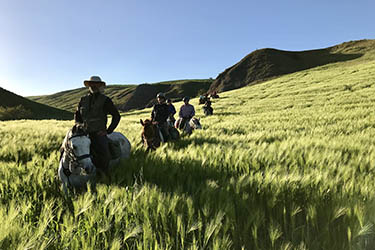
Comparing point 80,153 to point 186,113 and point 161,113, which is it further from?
point 186,113

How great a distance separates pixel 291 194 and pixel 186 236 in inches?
49.5

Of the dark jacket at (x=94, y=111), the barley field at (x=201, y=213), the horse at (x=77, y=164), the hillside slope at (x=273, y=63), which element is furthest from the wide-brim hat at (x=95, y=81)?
the hillside slope at (x=273, y=63)

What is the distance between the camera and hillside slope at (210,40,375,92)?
68.3 meters

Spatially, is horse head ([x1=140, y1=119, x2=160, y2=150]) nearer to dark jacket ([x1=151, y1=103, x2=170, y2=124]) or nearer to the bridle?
dark jacket ([x1=151, y1=103, x2=170, y2=124])

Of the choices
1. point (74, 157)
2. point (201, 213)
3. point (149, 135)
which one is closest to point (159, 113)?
point (149, 135)

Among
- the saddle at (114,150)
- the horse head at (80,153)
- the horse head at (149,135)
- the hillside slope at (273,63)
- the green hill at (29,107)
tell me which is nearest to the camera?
the horse head at (80,153)

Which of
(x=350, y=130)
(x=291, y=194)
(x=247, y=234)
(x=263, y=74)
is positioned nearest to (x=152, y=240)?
(x=247, y=234)

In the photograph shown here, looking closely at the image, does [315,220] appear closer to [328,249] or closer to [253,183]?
[328,249]

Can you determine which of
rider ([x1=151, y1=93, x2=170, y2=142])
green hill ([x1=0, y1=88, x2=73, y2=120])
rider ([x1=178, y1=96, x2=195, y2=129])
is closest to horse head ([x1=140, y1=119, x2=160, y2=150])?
rider ([x1=151, y1=93, x2=170, y2=142])

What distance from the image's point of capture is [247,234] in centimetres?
154

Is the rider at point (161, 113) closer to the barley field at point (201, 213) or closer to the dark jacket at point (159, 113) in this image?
the dark jacket at point (159, 113)

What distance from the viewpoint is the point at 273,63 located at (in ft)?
247

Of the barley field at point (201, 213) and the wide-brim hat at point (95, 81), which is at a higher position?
the wide-brim hat at point (95, 81)

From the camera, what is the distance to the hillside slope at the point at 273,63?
6833 centimetres
